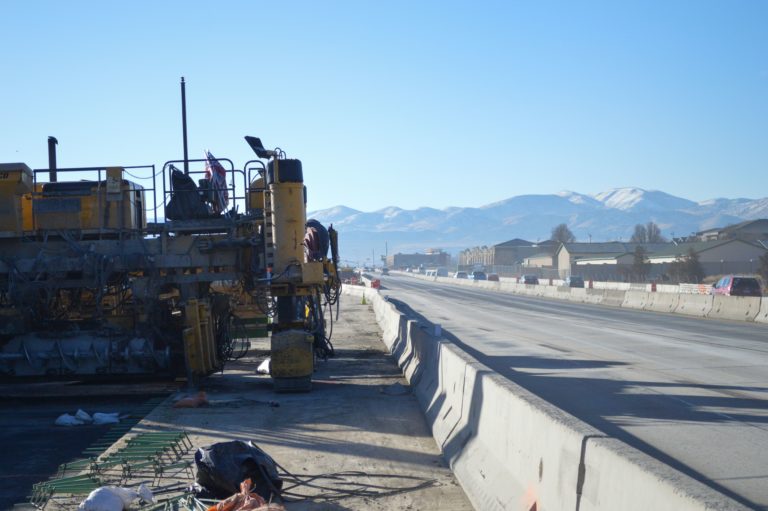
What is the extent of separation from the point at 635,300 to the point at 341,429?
38170 millimetres

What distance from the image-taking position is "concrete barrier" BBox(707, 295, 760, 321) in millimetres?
33281

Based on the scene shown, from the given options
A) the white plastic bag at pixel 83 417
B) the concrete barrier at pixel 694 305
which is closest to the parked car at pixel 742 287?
the concrete barrier at pixel 694 305

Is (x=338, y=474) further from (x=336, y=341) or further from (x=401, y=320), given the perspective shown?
(x=336, y=341)

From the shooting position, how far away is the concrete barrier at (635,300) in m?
45.3

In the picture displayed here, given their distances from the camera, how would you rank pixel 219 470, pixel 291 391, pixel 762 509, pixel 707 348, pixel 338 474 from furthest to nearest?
pixel 707 348, pixel 291 391, pixel 338 474, pixel 219 470, pixel 762 509

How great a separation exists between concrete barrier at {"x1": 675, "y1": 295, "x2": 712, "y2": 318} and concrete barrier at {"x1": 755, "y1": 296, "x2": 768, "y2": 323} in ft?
14.4

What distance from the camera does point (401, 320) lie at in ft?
71.1

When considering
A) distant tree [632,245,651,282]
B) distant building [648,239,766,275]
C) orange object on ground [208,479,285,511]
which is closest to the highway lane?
orange object on ground [208,479,285,511]

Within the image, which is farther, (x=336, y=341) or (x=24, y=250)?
(x=336, y=341)

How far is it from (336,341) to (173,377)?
10581 mm

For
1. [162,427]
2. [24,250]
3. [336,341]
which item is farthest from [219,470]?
[336,341]

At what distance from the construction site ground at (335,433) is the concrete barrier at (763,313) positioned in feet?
63.8

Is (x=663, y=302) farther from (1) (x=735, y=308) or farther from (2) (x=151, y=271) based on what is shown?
(2) (x=151, y=271)

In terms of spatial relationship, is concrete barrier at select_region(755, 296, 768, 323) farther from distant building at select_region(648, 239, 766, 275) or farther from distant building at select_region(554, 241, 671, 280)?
distant building at select_region(554, 241, 671, 280)
